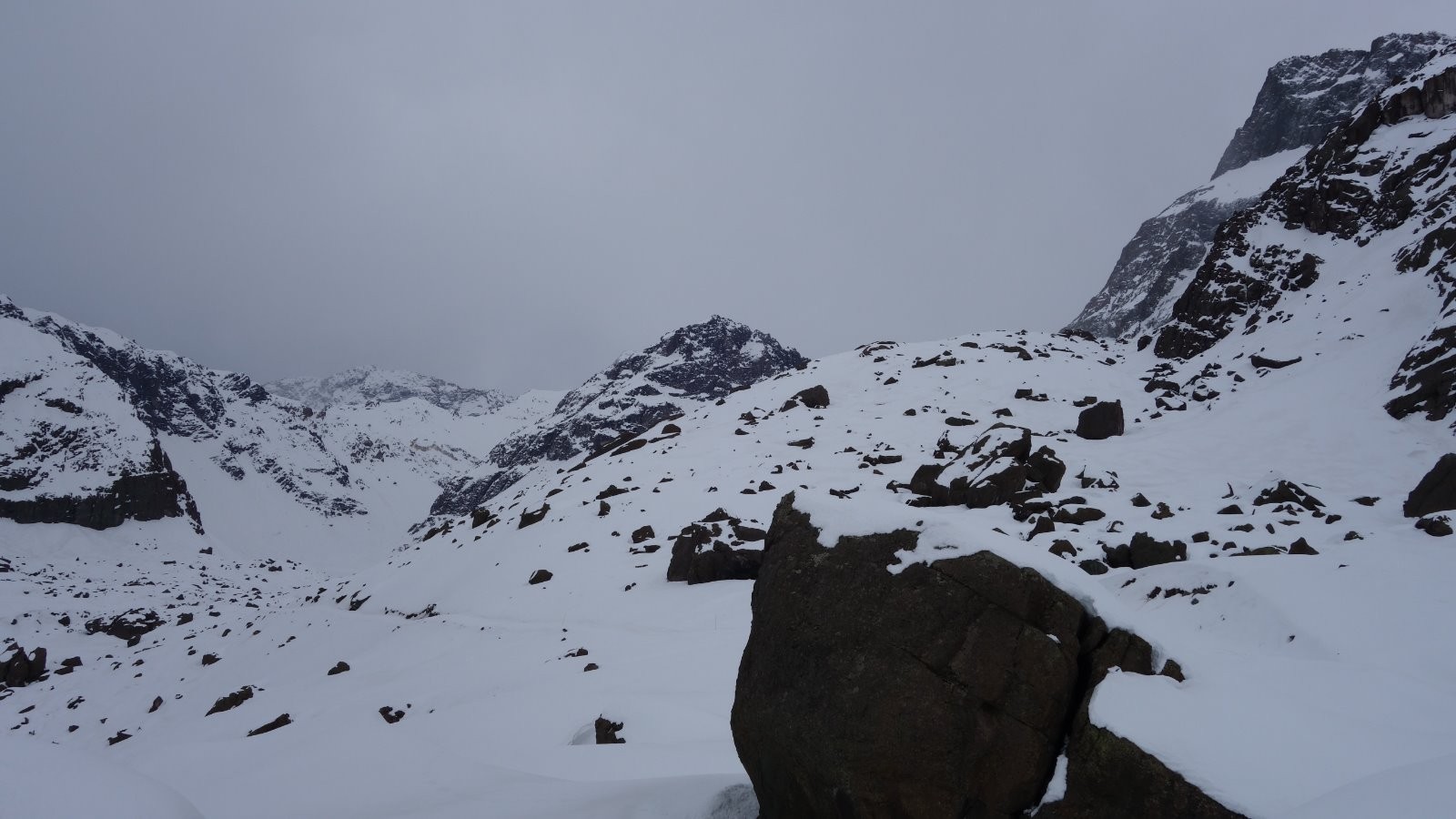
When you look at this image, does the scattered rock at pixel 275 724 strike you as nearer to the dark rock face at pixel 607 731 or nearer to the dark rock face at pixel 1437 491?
the dark rock face at pixel 607 731

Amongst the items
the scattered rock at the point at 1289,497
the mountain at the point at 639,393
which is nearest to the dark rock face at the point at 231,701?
the scattered rock at the point at 1289,497

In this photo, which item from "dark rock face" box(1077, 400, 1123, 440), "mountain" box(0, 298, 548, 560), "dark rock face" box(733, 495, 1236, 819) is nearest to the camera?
"dark rock face" box(733, 495, 1236, 819)

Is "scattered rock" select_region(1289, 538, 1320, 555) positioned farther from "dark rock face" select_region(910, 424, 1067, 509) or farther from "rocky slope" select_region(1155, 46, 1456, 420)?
"rocky slope" select_region(1155, 46, 1456, 420)

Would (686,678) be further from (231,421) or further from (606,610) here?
(231,421)

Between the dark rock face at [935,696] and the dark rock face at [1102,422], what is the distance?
94.7 feet

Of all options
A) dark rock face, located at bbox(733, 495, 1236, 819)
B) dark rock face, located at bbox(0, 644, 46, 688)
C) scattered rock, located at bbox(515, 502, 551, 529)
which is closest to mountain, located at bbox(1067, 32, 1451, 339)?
scattered rock, located at bbox(515, 502, 551, 529)

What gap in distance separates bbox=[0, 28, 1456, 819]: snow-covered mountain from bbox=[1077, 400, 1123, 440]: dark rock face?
1.02 feet

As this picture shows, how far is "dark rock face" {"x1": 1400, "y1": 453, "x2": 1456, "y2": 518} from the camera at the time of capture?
50.2 ft

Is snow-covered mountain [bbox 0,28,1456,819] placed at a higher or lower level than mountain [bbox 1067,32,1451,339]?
lower

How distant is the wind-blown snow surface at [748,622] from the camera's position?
6.12 metres

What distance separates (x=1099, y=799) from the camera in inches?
204

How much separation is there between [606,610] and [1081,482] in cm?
1825

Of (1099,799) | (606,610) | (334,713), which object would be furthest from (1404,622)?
(334,713)

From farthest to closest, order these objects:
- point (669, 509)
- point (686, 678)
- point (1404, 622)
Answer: point (669, 509), point (686, 678), point (1404, 622)
